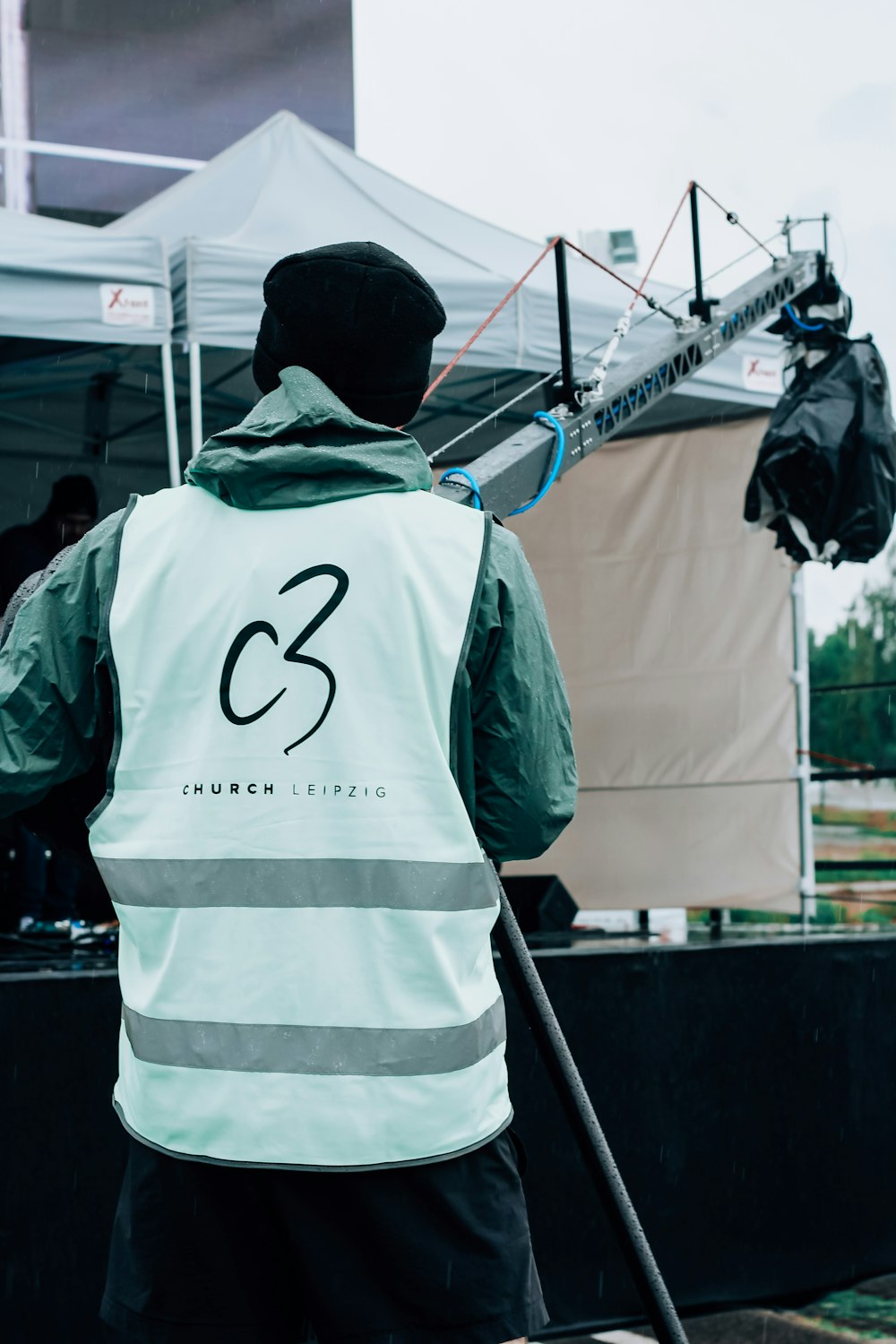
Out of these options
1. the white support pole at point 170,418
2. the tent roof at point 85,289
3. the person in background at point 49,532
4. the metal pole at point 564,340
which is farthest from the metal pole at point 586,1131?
the person in background at point 49,532

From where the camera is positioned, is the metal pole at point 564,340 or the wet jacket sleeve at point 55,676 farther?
the metal pole at point 564,340

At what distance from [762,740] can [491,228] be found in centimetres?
292

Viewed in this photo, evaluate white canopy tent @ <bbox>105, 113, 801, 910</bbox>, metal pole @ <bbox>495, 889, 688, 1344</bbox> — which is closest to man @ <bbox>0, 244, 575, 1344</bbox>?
metal pole @ <bbox>495, 889, 688, 1344</bbox>

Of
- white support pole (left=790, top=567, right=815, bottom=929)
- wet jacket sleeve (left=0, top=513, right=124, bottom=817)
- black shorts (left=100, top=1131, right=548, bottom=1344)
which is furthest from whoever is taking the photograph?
white support pole (left=790, top=567, right=815, bottom=929)

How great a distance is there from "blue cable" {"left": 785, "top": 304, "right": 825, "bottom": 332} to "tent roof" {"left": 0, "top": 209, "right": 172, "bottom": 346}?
2310 millimetres

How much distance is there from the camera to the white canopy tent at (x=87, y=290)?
5.05m

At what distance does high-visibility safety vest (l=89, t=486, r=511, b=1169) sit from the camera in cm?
155

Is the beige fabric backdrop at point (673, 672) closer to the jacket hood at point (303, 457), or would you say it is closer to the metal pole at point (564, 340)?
the metal pole at point (564, 340)

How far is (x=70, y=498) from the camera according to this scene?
6.68 m

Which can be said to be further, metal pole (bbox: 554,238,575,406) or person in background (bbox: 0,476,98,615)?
person in background (bbox: 0,476,98,615)

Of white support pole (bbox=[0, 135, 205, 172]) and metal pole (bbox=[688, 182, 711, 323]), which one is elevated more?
white support pole (bbox=[0, 135, 205, 172])

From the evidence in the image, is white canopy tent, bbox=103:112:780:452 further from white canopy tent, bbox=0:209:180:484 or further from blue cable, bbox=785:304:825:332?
blue cable, bbox=785:304:825:332

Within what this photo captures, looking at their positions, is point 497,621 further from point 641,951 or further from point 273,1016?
point 641,951

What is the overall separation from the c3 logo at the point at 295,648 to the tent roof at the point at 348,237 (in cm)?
386
